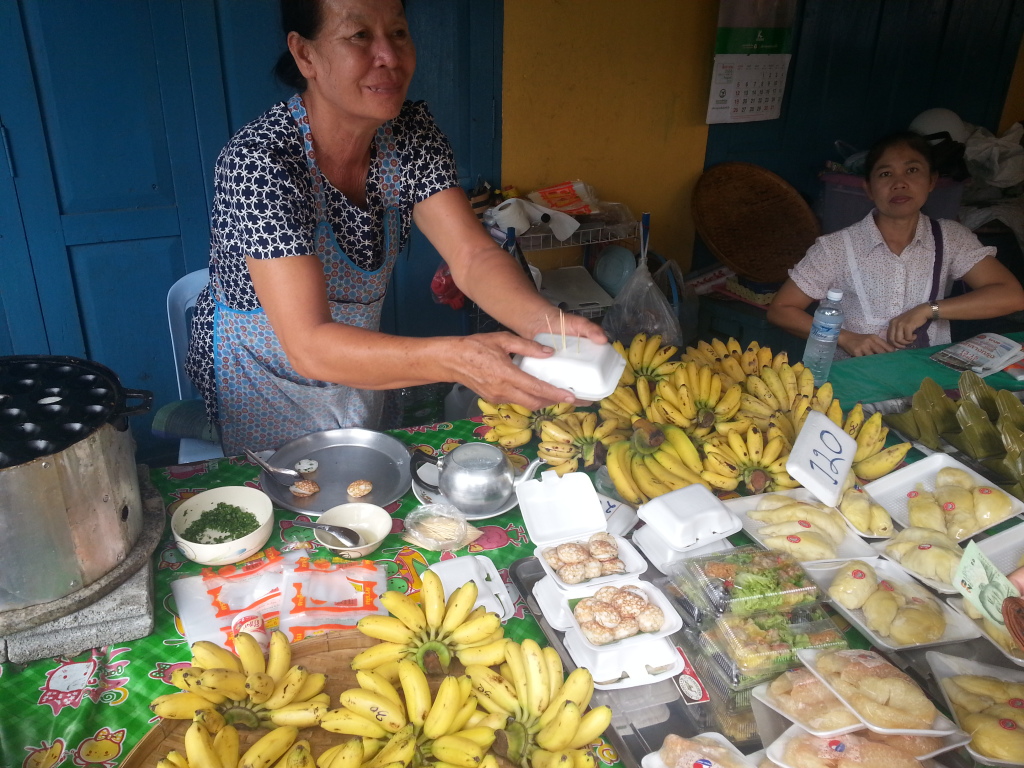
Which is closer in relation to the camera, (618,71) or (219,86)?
(219,86)

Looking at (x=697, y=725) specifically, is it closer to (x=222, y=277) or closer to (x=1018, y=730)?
(x=1018, y=730)

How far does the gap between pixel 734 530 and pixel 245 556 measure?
1.14 m

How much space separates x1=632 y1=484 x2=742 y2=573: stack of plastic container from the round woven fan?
3.17 m

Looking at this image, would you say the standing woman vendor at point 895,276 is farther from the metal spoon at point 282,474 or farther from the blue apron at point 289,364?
the metal spoon at point 282,474

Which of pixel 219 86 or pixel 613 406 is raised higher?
pixel 219 86

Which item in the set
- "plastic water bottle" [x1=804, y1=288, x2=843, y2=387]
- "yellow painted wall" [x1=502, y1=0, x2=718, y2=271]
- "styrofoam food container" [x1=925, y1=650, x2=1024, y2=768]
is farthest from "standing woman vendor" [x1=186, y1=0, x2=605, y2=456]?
"yellow painted wall" [x1=502, y1=0, x2=718, y2=271]

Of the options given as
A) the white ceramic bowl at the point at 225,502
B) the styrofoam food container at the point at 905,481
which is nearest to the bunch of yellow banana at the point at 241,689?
the white ceramic bowl at the point at 225,502

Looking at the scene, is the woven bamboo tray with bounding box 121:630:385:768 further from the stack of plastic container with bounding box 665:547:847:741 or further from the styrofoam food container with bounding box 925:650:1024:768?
the styrofoam food container with bounding box 925:650:1024:768

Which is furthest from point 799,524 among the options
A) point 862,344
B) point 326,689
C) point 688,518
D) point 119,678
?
point 862,344

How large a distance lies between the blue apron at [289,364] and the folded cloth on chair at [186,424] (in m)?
0.09

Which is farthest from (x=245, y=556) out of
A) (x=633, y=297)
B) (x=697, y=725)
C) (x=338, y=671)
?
(x=633, y=297)

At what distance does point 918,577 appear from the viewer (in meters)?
1.73

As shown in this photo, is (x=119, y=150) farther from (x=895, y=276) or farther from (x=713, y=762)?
(x=895, y=276)

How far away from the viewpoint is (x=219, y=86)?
11.2 feet
